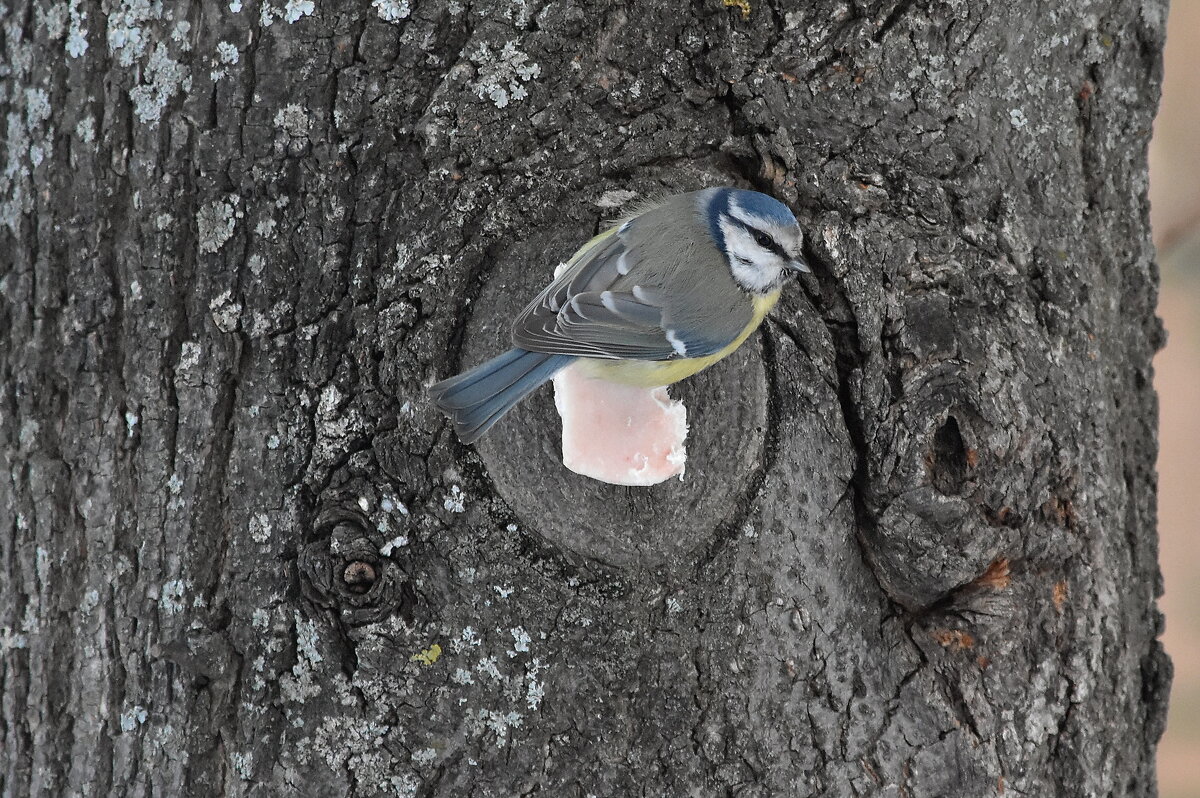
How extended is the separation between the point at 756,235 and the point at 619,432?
383 mm

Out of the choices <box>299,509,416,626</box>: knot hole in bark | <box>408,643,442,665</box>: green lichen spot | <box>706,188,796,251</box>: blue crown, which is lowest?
<box>408,643,442,665</box>: green lichen spot

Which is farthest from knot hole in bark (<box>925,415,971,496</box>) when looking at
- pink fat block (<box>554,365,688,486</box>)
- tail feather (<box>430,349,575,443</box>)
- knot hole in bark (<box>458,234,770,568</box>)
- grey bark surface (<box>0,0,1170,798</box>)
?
tail feather (<box>430,349,575,443</box>)

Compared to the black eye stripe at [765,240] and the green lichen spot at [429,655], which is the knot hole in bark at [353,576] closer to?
the green lichen spot at [429,655]

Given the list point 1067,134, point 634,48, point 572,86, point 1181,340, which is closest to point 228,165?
point 572,86

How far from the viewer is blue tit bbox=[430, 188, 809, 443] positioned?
4.55 feet

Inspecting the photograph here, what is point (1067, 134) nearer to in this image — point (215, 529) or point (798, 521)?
point (798, 521)

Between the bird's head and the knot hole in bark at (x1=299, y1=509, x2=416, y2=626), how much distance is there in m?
0.71

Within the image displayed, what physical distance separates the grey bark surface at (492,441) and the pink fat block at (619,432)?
28mm

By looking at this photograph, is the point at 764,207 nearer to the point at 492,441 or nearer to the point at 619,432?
the point at 619,432

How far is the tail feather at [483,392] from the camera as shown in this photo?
1312mm

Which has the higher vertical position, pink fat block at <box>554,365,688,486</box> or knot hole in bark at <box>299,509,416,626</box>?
pink fat block at <box>554,365,688,486</box>

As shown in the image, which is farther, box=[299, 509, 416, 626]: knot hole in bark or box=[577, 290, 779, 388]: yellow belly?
box=[577, 290, 779, 388]: yellow belly

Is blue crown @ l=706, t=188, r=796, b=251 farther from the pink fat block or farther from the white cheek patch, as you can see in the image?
the pink fat block

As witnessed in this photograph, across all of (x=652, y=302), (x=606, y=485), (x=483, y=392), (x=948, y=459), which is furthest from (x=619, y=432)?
(x=948, y=459)
